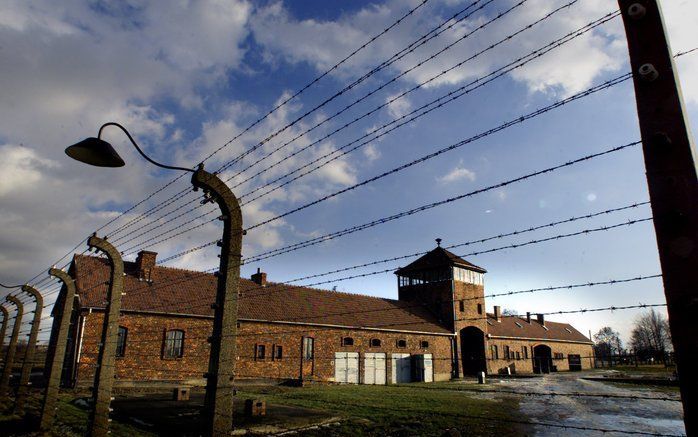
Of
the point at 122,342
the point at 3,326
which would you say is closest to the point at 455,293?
the point at 122,342

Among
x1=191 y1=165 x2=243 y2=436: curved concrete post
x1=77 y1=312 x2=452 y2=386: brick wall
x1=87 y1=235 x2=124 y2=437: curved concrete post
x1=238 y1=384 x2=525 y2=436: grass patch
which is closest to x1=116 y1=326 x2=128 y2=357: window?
x1=77 y1=312 x2=452 y2=386: brick wall

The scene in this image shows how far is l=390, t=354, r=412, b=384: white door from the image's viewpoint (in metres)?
32.4

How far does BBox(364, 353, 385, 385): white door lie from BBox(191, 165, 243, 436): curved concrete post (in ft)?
87.9

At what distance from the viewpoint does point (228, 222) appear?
5.57 metres

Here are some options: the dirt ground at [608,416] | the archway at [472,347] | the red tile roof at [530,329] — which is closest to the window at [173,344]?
the dirt ground at [608,416]

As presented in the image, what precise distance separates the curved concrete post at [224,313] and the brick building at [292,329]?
914 cm

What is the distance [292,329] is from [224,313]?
2383cm

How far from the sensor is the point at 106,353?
7.37m

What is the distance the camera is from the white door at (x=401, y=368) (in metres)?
32.4

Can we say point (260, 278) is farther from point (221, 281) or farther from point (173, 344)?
point (221, 281)

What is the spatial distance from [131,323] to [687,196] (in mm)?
24998

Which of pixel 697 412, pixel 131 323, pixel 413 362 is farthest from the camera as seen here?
pixel 413 362

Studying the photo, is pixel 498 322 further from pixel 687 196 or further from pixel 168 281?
pixel 687 196

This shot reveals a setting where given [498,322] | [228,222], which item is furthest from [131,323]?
[498,322]
